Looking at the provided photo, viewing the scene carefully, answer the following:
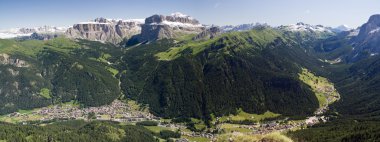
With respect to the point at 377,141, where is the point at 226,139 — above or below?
above

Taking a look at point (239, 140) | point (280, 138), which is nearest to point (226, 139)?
point (239, 140)

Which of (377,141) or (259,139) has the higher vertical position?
(259,139)

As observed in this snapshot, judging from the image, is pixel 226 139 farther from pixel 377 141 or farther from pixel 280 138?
pixel 377 141

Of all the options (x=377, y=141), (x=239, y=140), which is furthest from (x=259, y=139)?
(x=377, y=141)

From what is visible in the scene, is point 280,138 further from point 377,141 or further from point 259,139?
point 377,141

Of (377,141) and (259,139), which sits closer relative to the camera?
(259,139)

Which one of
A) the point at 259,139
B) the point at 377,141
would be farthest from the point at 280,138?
the point at 377,141

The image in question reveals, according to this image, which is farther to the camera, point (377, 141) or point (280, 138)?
point (377, 141)

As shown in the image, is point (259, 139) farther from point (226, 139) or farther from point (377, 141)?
point (377, 141)
